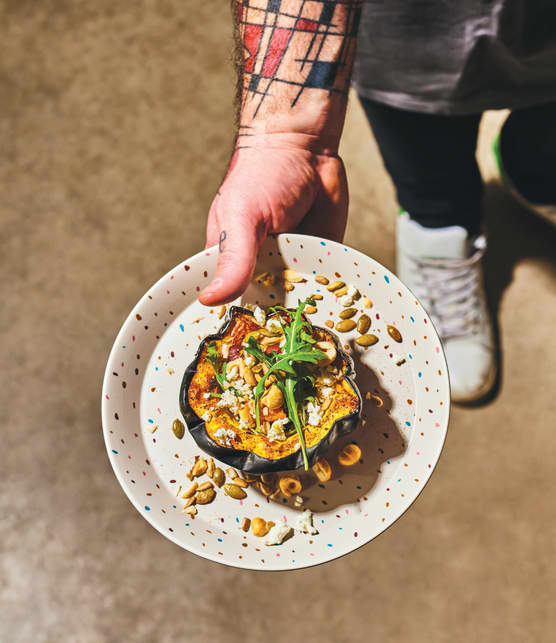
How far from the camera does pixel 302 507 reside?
102cm

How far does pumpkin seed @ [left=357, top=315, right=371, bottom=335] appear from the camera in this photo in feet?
3.49

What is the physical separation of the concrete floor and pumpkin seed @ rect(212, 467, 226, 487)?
2.73 feet

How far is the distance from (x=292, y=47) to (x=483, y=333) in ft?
3.53

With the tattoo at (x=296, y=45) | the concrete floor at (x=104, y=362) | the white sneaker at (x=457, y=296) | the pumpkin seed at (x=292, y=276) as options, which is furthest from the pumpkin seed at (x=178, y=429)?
the white sneaker at (x=457, y=296)

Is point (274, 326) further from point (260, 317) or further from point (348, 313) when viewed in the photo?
point (348, 313)

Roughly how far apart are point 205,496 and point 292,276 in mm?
430

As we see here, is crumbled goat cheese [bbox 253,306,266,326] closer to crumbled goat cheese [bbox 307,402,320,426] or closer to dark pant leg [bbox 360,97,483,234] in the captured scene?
crumbled goat cheese [bbox 307,402,320,426]

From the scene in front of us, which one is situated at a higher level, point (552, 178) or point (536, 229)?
point (552, 178)

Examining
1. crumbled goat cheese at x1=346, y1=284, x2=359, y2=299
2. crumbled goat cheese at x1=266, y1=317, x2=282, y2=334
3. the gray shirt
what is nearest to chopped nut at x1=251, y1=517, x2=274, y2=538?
crumbled goat cheese at x1=266, y1=317, x2=282, y2=334

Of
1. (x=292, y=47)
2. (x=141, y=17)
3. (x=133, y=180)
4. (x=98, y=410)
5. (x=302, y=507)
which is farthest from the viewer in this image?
(x=141, y=17)

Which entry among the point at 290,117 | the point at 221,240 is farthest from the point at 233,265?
the point at 290,117

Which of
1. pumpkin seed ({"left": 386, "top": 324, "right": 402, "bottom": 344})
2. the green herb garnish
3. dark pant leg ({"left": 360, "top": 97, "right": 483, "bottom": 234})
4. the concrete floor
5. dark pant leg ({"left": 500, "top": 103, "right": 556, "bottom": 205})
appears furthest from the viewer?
the concrete floor

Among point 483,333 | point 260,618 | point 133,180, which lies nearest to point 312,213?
point 483,333

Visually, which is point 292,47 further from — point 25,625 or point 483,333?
point 25,625
